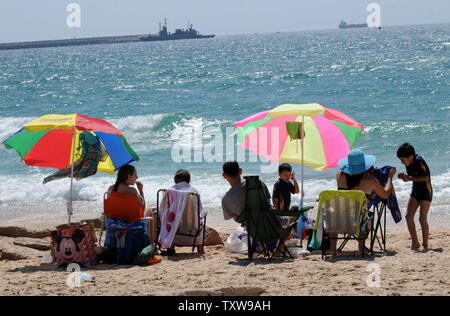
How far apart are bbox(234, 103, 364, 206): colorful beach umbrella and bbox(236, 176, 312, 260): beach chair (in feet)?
2.83

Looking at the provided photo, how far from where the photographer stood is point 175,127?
20797 millimetres

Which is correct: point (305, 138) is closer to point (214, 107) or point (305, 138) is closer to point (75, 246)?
point (75, 246)

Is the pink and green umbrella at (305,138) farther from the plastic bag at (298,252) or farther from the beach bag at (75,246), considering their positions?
the beach bag at (75,246)

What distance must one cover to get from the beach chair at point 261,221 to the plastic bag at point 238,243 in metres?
0.54

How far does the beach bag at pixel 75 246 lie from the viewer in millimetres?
5609

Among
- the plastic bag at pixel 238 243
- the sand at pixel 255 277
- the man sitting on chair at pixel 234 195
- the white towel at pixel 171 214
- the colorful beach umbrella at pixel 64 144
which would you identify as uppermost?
the colorful beach umbrella at pixel 64 144

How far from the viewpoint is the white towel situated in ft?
19.6

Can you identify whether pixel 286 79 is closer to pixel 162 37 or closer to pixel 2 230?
pixel 2 230

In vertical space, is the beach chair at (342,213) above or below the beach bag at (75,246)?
above

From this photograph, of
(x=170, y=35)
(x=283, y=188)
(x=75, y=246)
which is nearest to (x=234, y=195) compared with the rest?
(x=283, y=188)

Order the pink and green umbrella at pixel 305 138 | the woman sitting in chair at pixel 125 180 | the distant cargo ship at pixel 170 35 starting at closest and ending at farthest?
1. the woman sitting in chair at pixel 125 180
2. the pink and green umbrella at pixel 305 138
3. the distant cargo ship at pixel 170 35

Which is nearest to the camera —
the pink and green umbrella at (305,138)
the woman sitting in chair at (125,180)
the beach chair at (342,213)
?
the beach chair at (342,213)

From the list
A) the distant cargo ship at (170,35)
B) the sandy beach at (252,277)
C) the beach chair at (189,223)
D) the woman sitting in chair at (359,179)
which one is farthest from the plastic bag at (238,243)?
the distant cargo ship at (170,35)
